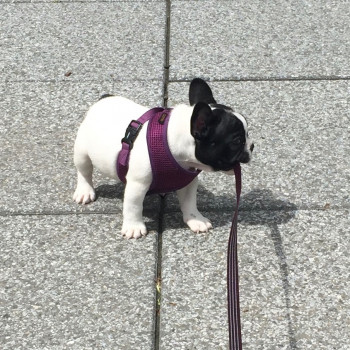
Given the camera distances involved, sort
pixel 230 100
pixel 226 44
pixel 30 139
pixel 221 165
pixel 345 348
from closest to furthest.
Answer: pixel 345 348 < pixel 221 165 < pixel 30 139 < pixel 230 100 < pixel 226 44

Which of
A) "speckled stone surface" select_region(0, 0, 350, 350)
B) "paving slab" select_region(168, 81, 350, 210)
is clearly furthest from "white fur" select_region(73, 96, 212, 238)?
"paving slab" select_region(168, 81, 350, 210)

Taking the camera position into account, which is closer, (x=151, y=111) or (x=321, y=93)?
(x=151, y=111)

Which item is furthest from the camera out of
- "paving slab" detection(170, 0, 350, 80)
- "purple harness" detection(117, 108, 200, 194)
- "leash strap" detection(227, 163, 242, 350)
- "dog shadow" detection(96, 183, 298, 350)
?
"paving slab" detection(170, 0, 350, 80)

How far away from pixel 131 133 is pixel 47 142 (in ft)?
4.19

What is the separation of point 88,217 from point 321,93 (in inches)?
85.6

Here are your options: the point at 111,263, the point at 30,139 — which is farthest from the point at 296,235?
the point at 30,139

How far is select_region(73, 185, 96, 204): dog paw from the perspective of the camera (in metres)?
4.66

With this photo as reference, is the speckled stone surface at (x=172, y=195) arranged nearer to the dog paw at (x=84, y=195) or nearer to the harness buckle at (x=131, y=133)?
the dog paw at (x=84, y=195)

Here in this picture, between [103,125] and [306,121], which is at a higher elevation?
[103,125]

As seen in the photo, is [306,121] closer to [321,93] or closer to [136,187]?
[321,93]

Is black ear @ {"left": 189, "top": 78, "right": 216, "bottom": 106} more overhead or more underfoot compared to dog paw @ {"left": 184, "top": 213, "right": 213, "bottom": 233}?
more overhead

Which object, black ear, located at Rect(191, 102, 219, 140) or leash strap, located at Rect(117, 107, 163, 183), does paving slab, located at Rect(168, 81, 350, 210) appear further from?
black ear, located at Rect(191, 102, 219, 140)

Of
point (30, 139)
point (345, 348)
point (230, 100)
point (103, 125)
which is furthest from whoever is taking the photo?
point (230, 100)

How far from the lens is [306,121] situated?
5434mm
